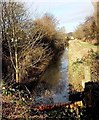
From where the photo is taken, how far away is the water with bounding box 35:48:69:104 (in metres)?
8.45

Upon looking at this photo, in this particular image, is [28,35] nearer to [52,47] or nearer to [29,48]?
[29,48]

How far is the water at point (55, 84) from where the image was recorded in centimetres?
845

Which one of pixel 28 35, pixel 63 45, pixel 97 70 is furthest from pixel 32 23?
pixel 63 45

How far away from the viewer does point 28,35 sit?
11266mm

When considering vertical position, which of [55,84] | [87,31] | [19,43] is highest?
[87,31]

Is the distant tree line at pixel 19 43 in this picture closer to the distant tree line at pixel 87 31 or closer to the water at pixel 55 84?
the water at pixel 55 84

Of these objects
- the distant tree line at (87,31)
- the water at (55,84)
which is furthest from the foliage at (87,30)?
the water at (55,84)

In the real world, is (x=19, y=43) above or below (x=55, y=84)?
above

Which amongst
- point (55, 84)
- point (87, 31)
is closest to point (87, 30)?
point (87, 31)

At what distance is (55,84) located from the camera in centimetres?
1203

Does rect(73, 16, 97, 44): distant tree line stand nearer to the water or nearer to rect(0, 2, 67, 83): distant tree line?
the water

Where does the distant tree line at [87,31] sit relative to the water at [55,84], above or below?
above

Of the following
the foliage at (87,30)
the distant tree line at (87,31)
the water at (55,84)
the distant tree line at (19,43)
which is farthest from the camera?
the foliage at (87,30)

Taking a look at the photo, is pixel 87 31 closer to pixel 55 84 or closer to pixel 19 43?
pixel 55 84
